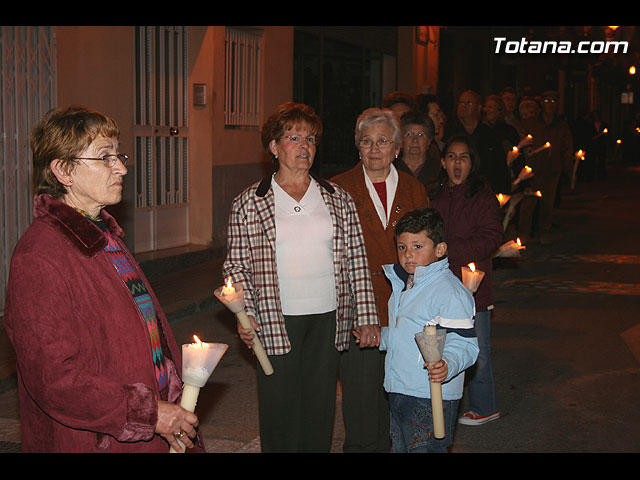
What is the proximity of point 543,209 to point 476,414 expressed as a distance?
10.8m

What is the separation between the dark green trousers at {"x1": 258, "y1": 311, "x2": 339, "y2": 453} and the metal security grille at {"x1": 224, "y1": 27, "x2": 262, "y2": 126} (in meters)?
8.92

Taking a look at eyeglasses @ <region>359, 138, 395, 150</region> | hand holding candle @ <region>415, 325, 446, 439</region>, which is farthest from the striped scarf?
eyeglasses @ <region>359, 138, 395, 150</region>

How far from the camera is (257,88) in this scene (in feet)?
47.6

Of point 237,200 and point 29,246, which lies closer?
point 29,246

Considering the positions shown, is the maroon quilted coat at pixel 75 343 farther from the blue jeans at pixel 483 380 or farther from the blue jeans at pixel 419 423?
the blue jeans at pixel 483 380

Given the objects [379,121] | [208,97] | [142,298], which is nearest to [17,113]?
[208,97]

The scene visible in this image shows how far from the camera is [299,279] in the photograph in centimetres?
473

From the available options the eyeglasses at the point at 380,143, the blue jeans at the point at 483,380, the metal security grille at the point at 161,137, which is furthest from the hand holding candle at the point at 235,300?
the metal security grille at the point at 161,137

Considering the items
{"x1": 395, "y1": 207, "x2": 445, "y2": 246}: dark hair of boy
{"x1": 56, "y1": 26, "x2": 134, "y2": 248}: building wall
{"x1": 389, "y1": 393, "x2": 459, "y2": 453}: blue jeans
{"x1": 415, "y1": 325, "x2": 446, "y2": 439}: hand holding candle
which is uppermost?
{"x1": 56, "y1": 26, "x2": 134, "y2": 248}: building wall

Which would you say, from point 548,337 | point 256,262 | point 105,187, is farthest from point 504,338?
point 105,187

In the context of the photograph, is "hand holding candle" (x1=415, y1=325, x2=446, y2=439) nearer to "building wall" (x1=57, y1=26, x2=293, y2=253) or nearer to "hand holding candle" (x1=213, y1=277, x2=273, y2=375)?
"hand holding candle" (x1=213, y1=277, x2=273, y2=375)

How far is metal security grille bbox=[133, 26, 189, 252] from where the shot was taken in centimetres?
1186

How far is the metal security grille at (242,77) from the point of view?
1348 centimetres
